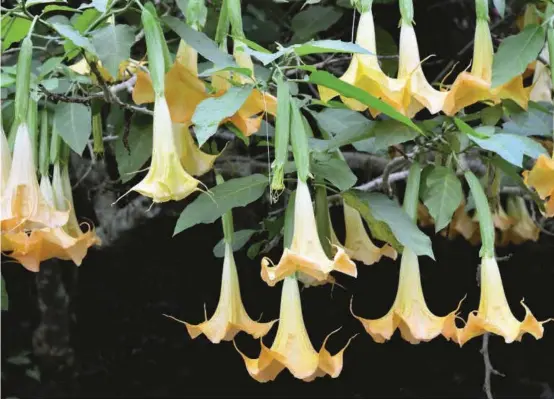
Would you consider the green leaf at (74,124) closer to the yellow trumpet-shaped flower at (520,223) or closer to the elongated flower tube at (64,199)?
the elongated flower tube at (64,199)

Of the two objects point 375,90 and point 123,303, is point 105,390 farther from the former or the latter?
point 375,90

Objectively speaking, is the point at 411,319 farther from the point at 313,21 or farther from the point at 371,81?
the point at 313,21

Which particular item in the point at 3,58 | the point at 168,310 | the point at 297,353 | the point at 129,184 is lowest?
the point at 168,310

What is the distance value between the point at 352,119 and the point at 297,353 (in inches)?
16.4

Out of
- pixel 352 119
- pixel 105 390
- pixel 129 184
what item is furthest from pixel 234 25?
pixel 105 390

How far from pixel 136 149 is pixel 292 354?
47 centimetres

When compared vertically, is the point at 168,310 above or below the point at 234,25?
below

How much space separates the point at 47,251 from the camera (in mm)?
1115

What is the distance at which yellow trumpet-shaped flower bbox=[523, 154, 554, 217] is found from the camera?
3.09ft

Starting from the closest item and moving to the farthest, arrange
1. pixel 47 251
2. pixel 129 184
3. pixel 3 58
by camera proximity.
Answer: pixel 47 251, pixel 3 58, pixel 129 184

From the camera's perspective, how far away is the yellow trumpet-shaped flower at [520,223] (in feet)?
5.89

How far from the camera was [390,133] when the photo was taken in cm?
97

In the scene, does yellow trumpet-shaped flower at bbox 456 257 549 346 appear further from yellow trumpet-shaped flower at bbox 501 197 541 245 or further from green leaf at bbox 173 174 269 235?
yellow trumpet-shaped flower at bbox 501 197 541 245

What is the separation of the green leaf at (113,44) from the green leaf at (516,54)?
1.80 feet
